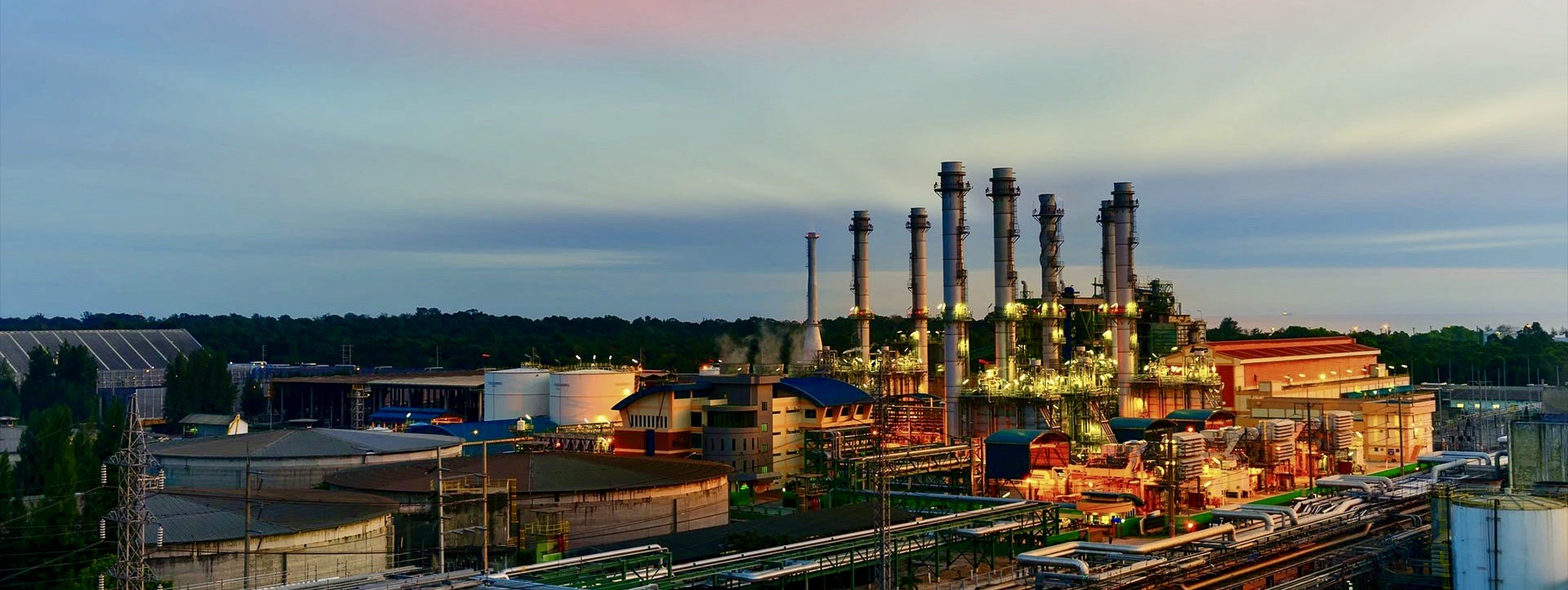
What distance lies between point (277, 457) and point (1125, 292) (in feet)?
149

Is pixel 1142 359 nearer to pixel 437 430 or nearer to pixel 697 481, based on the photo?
pixel 697 481

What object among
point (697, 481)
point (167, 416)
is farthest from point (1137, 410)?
point (167, 416)

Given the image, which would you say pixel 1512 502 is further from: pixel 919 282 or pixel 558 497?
pixel 919 282

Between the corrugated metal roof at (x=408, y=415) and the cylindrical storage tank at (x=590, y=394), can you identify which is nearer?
the cylindrical storage tank at (x=590, y=394)

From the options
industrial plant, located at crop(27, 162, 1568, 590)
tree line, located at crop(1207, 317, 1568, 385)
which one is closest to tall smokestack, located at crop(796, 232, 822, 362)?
industrial plant, located at crop(27, 162, 1568, 590)

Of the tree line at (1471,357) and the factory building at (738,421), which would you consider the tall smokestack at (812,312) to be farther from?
the tree line at (1471,357)

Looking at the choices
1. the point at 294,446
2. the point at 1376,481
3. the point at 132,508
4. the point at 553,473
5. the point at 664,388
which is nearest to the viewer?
the point at 132,508

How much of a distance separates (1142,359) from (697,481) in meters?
37.4

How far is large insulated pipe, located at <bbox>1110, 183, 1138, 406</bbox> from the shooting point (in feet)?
246

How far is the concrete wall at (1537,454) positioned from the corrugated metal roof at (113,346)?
11470cm

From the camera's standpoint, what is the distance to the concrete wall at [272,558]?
127ft

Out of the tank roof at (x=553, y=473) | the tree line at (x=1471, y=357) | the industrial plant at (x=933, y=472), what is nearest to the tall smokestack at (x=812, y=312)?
the industrial plant at (x=933, y=472)

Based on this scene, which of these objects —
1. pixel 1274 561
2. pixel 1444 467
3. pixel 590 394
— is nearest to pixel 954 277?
pixel 590 394

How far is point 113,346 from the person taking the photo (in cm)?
13038
